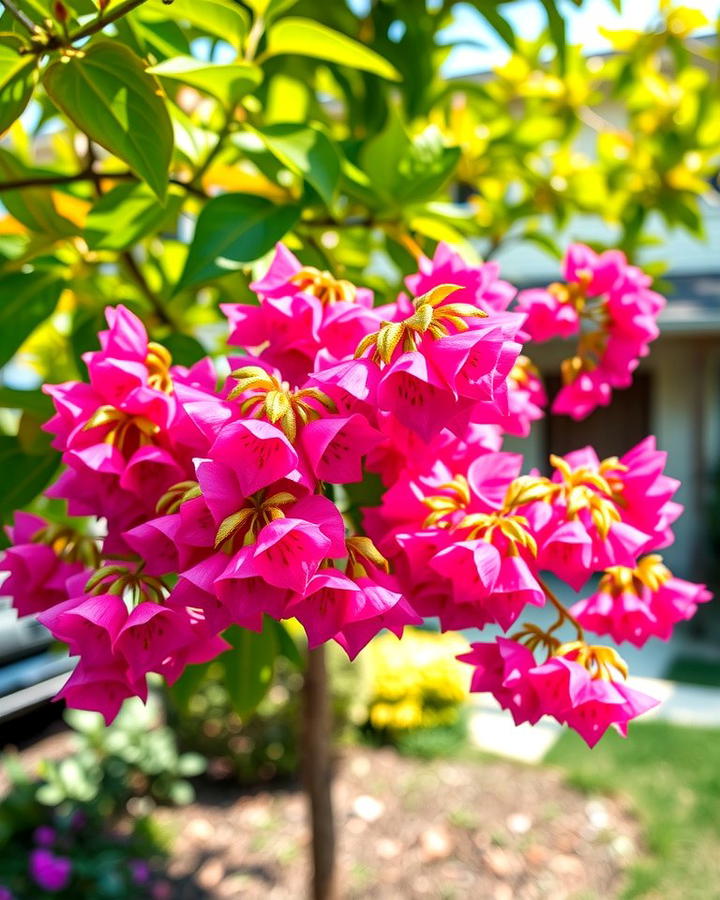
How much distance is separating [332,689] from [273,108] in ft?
9.95

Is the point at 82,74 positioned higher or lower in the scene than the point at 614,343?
higher

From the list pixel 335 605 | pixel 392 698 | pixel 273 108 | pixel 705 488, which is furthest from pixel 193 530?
pixel 705 488

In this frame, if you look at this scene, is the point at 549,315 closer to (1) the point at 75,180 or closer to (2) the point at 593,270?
(2) the point at 593,270

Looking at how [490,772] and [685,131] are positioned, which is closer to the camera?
[685,131]

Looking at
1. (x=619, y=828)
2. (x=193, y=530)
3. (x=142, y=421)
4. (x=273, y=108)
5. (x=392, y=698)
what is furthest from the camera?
(x=392, y=698)

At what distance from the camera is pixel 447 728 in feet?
13.4

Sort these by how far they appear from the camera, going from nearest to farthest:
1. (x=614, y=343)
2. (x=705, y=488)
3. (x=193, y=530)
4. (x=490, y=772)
→ (x=193, y=530), (x=614, y=343), (x=490, y=772), (x=705, y=488)

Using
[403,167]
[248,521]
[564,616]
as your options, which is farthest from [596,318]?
[248,521]

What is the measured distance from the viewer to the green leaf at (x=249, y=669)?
3.45 feet

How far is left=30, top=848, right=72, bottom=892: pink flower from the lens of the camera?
2.54 metres

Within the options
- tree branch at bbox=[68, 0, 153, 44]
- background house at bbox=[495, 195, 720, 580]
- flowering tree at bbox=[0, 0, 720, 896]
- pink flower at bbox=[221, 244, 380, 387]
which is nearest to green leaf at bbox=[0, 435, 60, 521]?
flowering tree at bbox=[0, 0, 720, 896]

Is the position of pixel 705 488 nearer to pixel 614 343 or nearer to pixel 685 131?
pixel 685 131

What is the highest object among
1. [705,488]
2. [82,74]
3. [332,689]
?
[82,74]

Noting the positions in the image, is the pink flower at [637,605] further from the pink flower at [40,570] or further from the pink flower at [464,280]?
the pink flower at [40,570]
